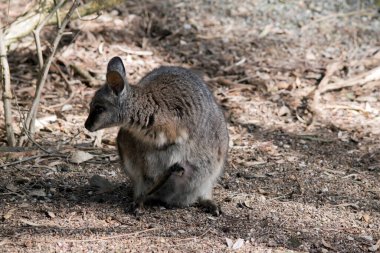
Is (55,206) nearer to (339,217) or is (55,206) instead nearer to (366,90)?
(339,217)

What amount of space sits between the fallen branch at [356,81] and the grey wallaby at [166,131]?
2.76 meters

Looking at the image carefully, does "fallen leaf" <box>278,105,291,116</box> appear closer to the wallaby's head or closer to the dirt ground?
the dirt ground

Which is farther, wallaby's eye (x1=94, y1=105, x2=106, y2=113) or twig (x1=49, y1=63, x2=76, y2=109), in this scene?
twig (x1=49, y1=63, x2=76, y2=109)

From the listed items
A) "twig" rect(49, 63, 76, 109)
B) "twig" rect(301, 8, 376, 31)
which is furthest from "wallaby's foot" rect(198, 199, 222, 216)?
"twig" rect(301, 8, 376, 31)

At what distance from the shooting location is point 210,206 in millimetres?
5203

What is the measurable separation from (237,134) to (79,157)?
171cm

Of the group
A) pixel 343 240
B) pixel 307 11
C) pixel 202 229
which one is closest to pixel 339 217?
pixel 343 240

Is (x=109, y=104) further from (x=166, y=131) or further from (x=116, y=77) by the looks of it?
(x=166, y=131)

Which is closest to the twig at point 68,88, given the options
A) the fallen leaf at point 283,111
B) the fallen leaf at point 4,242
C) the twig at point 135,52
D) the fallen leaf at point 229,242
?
the twig at point 135,52

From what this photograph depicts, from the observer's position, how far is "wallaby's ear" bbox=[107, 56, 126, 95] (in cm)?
477

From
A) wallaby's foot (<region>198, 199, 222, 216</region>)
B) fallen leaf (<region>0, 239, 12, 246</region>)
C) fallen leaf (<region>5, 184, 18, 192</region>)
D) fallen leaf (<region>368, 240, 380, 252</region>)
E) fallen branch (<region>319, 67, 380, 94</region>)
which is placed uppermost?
fallen leaf (<region>0, 239, 12, 246</region>)

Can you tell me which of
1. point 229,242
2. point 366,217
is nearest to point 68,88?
point 229,242

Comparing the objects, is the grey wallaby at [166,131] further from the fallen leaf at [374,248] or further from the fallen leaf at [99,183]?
the fallen leaf at [374,248]

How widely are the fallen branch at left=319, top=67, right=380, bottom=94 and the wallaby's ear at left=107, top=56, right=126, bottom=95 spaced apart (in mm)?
3467
